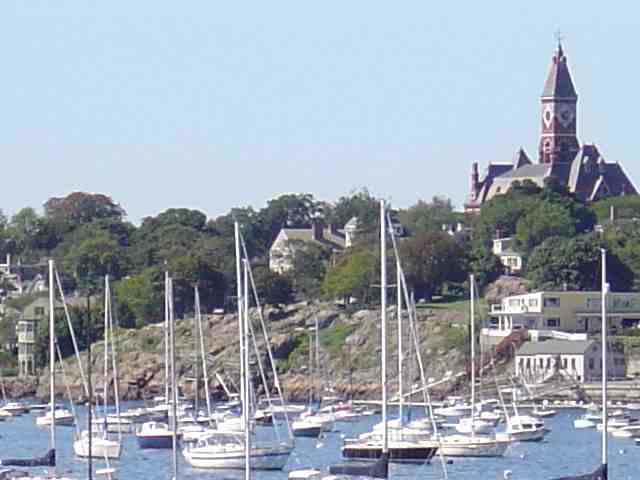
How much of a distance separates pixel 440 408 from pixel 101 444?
111 ft

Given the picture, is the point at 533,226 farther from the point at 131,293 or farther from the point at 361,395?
the point at 361,395

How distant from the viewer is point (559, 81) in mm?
194000

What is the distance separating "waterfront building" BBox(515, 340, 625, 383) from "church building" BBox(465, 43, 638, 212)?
5989 centimetres

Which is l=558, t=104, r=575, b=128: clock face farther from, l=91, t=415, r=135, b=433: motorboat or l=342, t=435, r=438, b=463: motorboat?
l=342, t=435, r=438, b=463: motorboat

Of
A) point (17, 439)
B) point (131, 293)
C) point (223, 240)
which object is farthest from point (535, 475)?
point (223, 240)

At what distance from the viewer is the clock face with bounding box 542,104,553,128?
19462 centimetres

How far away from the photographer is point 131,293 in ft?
516

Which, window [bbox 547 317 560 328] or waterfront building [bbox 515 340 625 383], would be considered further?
window [bbox 547 317 560 328]

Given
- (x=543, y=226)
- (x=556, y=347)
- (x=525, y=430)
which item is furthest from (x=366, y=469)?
(x=543, y=226)

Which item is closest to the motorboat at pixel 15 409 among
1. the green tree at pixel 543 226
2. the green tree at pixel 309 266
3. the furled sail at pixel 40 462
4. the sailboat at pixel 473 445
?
the sailboat at pixel 473 445

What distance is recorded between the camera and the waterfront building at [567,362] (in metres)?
129

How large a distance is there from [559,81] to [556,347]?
2511 inches

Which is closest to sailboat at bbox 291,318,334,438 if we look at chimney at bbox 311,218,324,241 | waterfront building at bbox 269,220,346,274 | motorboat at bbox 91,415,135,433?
motorboat at bbox 91,415,135,433

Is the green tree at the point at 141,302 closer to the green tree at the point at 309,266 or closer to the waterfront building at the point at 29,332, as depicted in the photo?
the waterfront building at the point at 29,332
